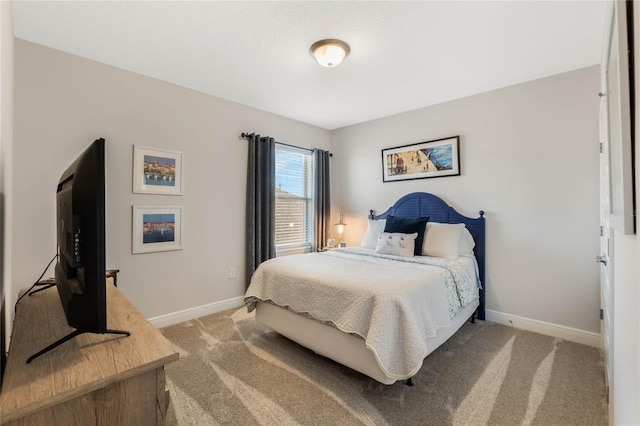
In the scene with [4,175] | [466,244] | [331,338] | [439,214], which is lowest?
[331,338]

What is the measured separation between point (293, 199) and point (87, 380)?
3575 mm

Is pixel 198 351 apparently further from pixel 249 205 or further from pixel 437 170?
pixel 437 170

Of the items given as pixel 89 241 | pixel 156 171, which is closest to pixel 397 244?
pixel 156 171

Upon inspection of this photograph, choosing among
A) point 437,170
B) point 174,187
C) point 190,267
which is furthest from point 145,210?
point 437,170

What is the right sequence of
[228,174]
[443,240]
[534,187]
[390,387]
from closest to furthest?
1. [390,387]
2. [534,187]
3. [443,240]
4. [228,174]

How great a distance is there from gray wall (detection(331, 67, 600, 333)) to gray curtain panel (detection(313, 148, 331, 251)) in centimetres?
148

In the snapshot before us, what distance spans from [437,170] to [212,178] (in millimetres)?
2625

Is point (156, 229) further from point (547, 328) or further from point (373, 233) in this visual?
point (547, 328)

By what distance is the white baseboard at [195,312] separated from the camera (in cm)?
294

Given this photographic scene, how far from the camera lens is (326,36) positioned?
7.21ft

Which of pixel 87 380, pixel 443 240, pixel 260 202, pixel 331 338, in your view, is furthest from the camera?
pixel 260 202

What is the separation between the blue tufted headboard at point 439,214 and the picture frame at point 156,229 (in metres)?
2.46

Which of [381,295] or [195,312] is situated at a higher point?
[381,295]

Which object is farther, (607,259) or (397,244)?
(397,244)
